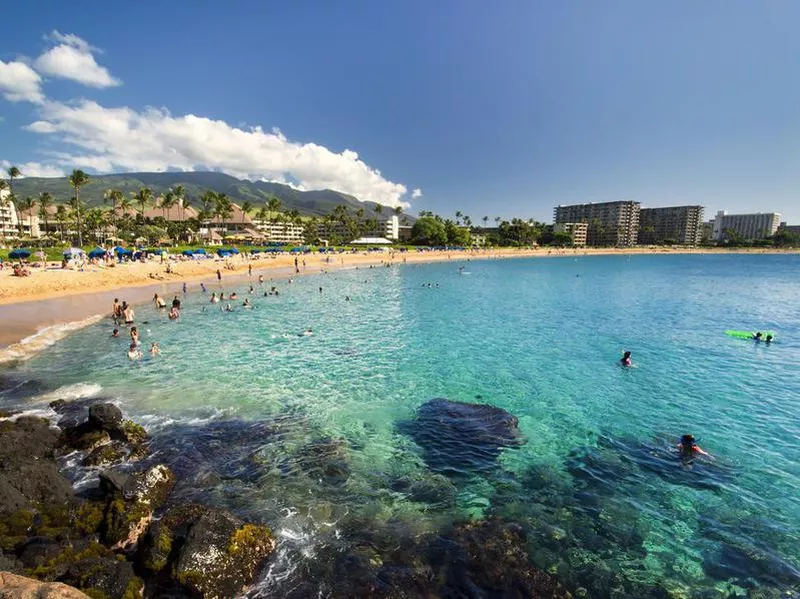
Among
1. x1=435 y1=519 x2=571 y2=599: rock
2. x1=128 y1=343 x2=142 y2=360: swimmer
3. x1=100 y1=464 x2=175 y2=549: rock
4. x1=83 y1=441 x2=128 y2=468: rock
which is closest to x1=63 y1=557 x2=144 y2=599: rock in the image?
x1=100 y1=464 x2=175 y2=549: rock

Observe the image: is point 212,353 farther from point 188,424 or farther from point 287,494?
point 287,494

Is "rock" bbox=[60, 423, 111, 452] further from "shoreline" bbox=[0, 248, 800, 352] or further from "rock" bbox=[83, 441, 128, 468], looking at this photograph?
"shoreline" bbox=[0, 248, 800, 352]

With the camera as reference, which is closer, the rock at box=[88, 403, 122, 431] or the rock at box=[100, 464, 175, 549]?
the rock at box=[100, 464, 175, 549]

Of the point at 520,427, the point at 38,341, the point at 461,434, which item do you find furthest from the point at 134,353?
the point at 520,427

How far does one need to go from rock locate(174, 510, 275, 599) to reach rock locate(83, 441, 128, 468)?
540 cm

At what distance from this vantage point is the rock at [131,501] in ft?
27.5

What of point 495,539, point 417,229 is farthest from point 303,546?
point 417,229

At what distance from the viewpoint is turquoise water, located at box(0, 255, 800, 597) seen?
8.98 meters

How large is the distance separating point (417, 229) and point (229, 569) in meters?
186

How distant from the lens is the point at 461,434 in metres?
14.1

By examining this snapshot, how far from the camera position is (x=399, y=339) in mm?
28844

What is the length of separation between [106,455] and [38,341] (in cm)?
1917

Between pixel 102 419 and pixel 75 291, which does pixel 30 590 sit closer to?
pixel 102 419

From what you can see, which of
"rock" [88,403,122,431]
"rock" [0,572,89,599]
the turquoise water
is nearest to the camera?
"rock" [0,572,89,599]
